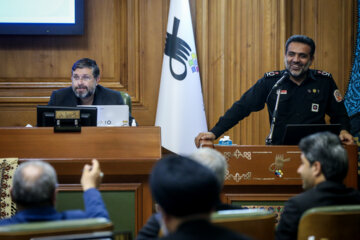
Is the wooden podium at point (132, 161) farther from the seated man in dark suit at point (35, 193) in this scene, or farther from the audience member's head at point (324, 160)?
the seated man in dark suit at point (35, 193)

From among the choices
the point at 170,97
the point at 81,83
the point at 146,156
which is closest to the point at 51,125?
the point at 146,156

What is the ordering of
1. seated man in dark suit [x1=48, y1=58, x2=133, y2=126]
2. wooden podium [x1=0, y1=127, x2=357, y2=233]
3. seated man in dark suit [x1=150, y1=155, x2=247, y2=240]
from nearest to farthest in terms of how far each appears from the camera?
seated man in dark suit [x1=150, y1=155, x2=247, y2=240], wooden podium [x1=0, y1=127, x2=357, y2=233], seated man in dark suit [x1=48, y1=58, x2=133, y2=126]

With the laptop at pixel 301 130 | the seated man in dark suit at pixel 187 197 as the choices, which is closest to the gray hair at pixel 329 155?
the laptop at pixel 301 130

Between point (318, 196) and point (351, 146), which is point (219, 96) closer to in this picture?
point (351, 146)

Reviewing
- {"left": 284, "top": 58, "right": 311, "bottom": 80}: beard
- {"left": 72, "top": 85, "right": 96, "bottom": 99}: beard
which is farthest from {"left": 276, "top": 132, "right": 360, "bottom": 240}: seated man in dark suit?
{"left": 72, "top": 85, "right": 96, "bottom": 99}: beard

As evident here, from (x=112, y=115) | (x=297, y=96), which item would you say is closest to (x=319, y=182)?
(x=112, y=115)

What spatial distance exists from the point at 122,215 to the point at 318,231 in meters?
1.36

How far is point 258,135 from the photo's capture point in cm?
530

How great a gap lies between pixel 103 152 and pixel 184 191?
187cm

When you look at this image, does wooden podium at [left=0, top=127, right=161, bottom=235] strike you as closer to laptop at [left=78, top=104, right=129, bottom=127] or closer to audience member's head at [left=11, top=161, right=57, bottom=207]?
laptop at [left=78, top=104, right=129, bottom=127]

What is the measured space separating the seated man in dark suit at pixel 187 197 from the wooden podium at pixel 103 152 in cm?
169

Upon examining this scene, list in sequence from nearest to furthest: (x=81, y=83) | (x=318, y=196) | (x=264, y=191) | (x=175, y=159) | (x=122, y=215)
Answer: (x=175, y=159)
(x=318, y=196)
(x=122, y=215)
(x=264, y=191)
(x=81, y=83)

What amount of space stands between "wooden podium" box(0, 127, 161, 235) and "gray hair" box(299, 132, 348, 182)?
1063 millimetres

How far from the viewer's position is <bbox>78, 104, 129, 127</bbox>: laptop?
12.0 ft
